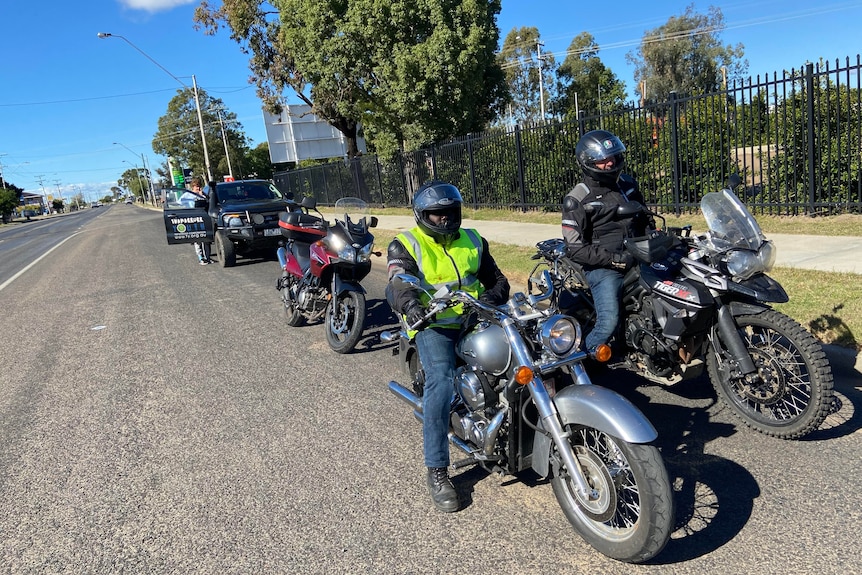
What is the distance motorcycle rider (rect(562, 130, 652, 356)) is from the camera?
4273mm

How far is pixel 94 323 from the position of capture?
8641 mm

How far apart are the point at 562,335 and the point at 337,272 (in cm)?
397

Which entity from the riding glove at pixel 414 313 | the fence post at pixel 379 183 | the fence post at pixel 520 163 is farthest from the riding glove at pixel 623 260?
A: the fence post at pixel 379 183

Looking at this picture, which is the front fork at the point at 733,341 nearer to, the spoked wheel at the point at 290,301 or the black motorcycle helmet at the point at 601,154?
the black motorcycle helmet at the point at 601,154

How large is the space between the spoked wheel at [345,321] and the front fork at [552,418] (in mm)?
3357

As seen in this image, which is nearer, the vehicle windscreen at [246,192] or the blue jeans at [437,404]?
the blue jeans at [437,404]

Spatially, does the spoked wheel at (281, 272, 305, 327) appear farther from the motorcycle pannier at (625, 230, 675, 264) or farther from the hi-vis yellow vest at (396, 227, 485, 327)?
the motorcycle pannier at (625, 230, 675, 264)

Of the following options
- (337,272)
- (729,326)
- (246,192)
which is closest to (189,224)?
(246,192)

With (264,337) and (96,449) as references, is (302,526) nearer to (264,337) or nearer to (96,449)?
(96,449)

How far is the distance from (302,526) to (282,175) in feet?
130

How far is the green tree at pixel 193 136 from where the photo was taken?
67.0 meters

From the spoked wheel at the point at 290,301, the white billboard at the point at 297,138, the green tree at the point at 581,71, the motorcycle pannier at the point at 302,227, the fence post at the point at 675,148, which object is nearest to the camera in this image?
the motorcycle pannier at the point at 302,227

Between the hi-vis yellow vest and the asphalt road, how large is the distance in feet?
3.35

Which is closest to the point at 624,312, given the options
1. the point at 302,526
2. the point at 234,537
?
the point at 302,526
